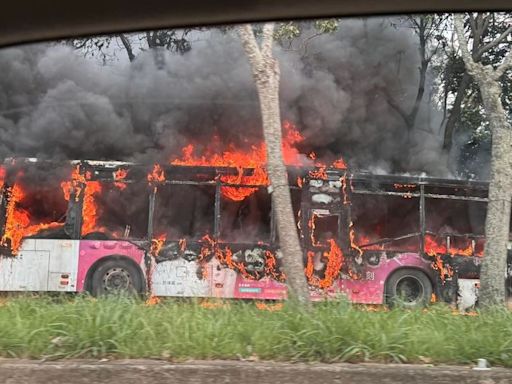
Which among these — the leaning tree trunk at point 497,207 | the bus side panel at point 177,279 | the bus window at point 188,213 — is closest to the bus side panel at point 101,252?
the bus side panel at point 177,279

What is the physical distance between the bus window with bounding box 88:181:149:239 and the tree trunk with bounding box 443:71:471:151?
4345 millimetres

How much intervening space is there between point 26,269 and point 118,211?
1.40 metres

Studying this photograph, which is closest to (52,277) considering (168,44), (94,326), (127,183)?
(127,183)

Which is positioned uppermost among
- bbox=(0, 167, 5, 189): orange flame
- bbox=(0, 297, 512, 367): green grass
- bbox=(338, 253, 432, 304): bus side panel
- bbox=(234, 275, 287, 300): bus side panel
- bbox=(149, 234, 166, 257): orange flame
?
bbox=(0, 167, 5, 189): orange flame

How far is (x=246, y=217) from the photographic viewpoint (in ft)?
25.4

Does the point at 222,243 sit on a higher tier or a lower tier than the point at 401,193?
lower

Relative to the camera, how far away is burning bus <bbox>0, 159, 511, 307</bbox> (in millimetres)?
7605

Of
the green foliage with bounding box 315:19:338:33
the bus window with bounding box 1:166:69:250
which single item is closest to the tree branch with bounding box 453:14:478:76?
the green foliage with bounding box 315:19:338:33

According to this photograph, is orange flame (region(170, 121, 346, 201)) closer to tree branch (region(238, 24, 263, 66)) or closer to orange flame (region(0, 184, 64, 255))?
orange flame (region(0, 184, 64, 255))

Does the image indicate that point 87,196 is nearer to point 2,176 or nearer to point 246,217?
point 2,176

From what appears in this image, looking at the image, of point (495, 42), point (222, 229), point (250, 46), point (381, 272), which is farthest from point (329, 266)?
point (250, 46)

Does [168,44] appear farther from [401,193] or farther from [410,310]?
[410,310]

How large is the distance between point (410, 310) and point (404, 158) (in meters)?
3.93

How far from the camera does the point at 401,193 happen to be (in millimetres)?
7863
